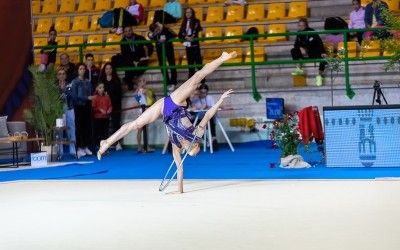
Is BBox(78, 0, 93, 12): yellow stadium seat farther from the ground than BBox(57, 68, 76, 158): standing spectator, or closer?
farther from the ground

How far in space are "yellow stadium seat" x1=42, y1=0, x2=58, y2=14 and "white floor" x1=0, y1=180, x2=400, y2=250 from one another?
584 inches

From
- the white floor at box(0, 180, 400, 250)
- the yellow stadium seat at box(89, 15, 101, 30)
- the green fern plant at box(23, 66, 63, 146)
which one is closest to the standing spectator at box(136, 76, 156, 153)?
the green fern plant at box(23, 66, 63, 146)

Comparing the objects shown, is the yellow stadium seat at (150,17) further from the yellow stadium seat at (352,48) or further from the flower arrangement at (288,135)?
the flower arrangement at (288,135)

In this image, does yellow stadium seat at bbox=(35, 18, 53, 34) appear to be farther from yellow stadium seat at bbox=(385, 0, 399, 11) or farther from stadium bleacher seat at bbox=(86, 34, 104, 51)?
yellow stadium seat at bbox=(385, 0, 399, 11)

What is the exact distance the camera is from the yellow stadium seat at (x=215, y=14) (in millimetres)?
24594

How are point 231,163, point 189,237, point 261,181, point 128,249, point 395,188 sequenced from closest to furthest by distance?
point 128,249 < point 189,237 < point 395,188 < point 261,181 < point 231,163

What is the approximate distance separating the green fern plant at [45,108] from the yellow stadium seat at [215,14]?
582 cm

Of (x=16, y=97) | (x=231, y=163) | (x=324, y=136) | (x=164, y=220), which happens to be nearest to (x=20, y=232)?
(x=164, y=220)

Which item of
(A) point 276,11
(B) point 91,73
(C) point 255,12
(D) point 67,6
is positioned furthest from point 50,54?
(A) point 276,11

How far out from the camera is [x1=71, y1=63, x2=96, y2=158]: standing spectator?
69.3 feet

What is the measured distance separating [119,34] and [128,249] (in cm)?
1693

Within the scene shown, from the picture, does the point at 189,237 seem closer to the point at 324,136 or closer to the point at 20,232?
the point at 20,232

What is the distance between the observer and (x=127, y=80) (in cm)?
2366

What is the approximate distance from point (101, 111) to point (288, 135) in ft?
23.0
